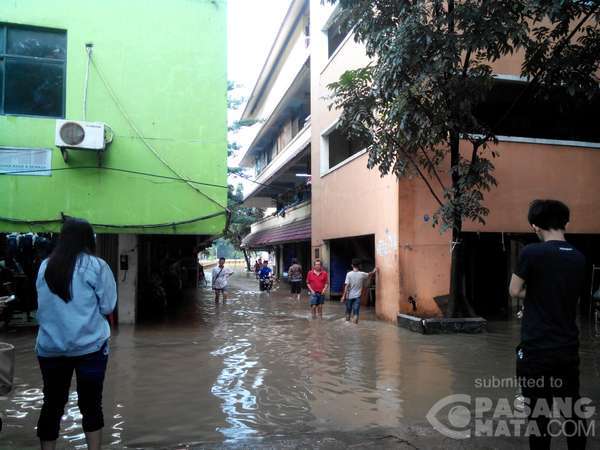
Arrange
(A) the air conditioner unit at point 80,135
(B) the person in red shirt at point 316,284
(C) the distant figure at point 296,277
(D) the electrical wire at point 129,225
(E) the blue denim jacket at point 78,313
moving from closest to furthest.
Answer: (E) the blue denim jacket at point 78,313 < (A) the air conditioner unit at point 80,135 < (D) the electrical wire at point 129,225 < (B) the person in red shirt at point 316,284 < (C) the distant figure at point 296,277

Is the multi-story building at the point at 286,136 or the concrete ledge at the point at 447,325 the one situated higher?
the multi-story building at the point at 286,136

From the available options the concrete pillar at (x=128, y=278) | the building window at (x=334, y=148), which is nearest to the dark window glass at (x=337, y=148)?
the building window at (x=334, y=148)

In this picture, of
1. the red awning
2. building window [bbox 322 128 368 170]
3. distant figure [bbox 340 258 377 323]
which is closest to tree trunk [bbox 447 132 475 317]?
distant figure [bbox 340 258 377 323]

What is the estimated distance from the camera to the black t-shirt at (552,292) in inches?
124

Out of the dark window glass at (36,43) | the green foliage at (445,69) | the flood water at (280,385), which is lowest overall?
the flood water at (280,385)

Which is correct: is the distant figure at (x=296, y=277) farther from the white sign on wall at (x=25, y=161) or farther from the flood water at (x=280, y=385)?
the white sign on wall at (x=25, y=161)

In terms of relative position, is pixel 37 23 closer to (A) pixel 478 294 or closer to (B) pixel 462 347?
(B) pixel 462 347

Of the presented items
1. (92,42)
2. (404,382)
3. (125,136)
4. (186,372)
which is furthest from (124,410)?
(92,42)

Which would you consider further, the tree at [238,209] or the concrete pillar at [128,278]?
the tree at [238,209]

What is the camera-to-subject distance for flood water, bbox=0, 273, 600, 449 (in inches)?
182

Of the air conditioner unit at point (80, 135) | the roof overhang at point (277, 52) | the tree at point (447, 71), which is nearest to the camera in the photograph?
the tree at point (447, 71)

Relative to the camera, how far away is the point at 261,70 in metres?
27.8

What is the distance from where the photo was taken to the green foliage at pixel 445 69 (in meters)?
8.67

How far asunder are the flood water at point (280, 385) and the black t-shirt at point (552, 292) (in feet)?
5.49
